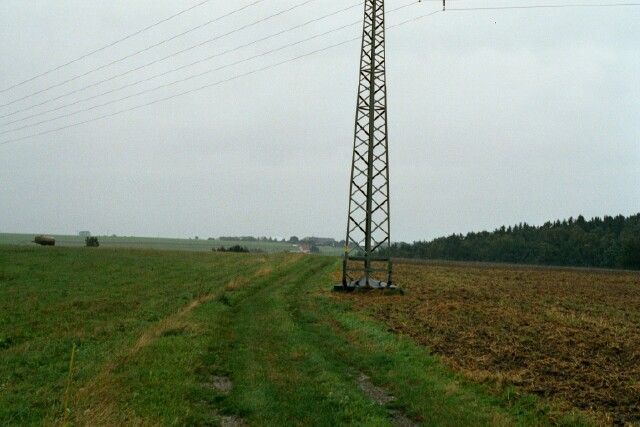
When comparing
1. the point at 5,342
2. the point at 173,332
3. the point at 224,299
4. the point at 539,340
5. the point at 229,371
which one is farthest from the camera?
the point at 224,299

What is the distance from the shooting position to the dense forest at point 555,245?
11488cm

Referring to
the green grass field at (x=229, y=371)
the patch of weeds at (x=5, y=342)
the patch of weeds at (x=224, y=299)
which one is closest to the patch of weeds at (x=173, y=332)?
the green grass field at (x=229, y=371)

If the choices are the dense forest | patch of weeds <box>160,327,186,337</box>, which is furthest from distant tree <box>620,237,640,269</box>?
patch of weeds <box>160,327,186,337</box>

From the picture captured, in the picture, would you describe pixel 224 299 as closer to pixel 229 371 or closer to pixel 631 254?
pixel 229 371

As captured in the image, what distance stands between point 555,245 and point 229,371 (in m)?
137

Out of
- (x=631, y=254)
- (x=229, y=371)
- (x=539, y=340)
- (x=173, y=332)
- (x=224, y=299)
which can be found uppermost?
(x=631, y=254)

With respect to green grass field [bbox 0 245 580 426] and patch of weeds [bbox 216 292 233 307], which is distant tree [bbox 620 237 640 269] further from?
patch of weeds [bbox 216 292 233 307]

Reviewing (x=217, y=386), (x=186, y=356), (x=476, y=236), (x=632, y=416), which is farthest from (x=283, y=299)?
(x=476, y=236)

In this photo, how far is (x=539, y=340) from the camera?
1681cm

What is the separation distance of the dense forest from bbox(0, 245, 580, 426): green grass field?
330 ft

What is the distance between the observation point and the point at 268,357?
48.5 ft

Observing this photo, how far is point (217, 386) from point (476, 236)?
175346 mm

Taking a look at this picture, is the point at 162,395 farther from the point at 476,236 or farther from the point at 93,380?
the point at 476,236

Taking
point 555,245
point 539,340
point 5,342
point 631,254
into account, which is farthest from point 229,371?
point 555,245
